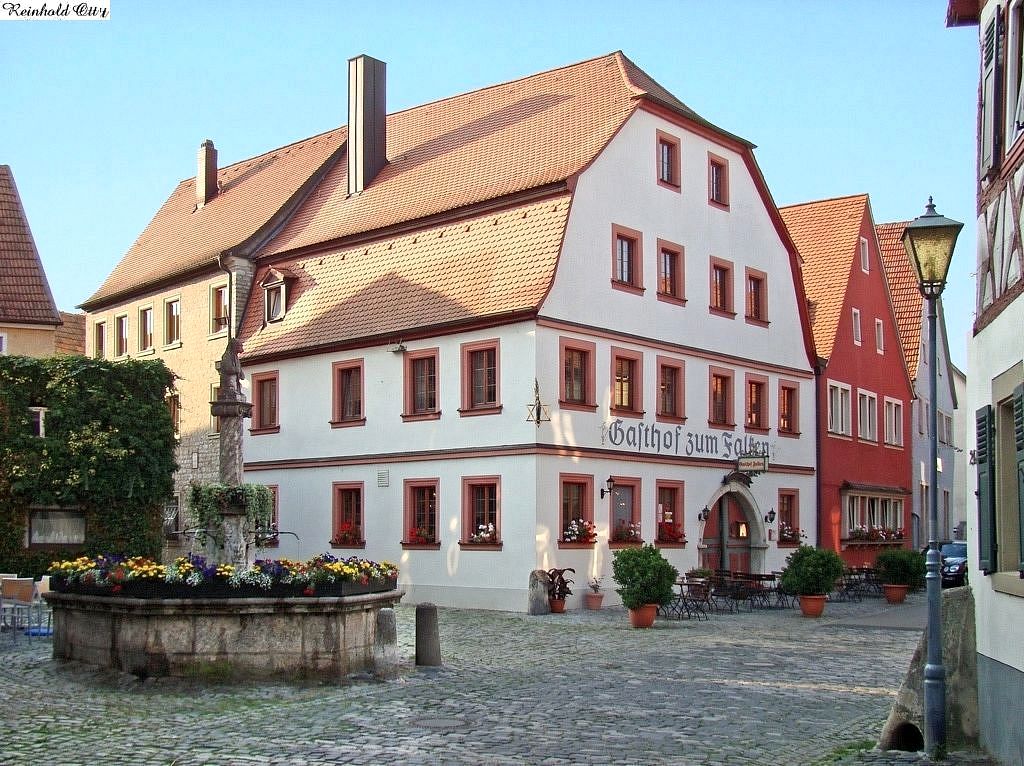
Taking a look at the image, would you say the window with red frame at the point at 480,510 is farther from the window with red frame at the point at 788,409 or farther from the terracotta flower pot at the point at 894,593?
the window with red frame at the point at 788,409

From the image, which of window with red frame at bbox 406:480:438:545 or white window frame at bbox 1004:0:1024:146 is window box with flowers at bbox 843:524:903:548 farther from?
white window frame at bbox 1004:0:1024:146

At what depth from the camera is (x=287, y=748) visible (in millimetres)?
10570

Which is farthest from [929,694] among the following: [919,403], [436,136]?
[919,403]

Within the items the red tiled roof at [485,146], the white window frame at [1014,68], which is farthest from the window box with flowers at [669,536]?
the white window frame at [1014,68]

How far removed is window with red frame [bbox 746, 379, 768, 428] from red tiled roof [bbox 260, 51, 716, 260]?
6.87 m

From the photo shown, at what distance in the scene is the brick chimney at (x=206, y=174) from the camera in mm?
41219

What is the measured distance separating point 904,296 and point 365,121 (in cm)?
2156

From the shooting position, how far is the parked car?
30809 millimetres

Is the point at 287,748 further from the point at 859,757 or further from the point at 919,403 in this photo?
the point at 919,403

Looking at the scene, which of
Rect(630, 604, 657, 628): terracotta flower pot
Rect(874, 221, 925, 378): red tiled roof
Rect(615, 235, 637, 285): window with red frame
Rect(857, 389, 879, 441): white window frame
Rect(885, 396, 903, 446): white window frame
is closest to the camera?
Rect(630, 604, 657, 628): terracotta flower pot

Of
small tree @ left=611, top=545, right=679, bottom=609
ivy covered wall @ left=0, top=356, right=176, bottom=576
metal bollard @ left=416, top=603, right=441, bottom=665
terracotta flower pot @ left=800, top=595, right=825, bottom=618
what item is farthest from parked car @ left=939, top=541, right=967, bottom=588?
ivy covered wall @ left=0, top=356, right=176, bottom=576

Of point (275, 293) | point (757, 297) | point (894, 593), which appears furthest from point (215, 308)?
point (894, 593)

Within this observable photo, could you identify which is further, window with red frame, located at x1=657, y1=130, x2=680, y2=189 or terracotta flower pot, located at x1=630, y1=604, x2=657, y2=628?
window with red frame, located at x1=657, y1=130, x2=680, y2=189

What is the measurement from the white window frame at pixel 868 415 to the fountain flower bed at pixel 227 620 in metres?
26.2
